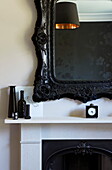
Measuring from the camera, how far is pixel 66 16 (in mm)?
2445

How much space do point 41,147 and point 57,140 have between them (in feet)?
0.52

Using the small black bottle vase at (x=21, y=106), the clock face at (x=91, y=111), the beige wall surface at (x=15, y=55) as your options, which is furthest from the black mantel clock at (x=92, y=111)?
the small black bottle vase at (x=21, y=106)

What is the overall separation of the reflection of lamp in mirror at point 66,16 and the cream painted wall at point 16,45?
229 mm

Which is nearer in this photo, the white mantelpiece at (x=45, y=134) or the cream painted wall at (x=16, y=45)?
the white mantelpiece at (x=45, y=134)

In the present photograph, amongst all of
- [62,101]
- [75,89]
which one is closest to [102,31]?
[75,89]

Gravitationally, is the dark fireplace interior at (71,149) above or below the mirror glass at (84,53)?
below

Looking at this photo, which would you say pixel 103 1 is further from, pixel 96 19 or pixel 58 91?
pixel 58 91

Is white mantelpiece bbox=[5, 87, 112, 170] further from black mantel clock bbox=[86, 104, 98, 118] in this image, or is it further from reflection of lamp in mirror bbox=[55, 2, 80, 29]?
reflection of lamp in mirror bbox=[55, 2, 80, 29]

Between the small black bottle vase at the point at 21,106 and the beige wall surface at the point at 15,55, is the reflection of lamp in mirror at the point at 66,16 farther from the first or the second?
the small black bottle vase at the point at 21,106

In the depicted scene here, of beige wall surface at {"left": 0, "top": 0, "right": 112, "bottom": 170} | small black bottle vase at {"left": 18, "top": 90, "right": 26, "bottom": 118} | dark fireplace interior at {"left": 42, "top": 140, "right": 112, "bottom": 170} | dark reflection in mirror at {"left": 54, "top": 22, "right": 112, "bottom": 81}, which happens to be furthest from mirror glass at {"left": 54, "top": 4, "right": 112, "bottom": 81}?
dark fireplace interior at {"left": 42, "top": 140, "right": 112, "bottom": 170}

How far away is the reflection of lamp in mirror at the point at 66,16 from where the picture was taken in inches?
96.5

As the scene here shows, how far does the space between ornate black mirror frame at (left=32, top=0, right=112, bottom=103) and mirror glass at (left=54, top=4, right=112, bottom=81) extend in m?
0.05

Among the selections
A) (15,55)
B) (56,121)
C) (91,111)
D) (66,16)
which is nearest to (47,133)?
(56,121)

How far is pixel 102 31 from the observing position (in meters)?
2.54
